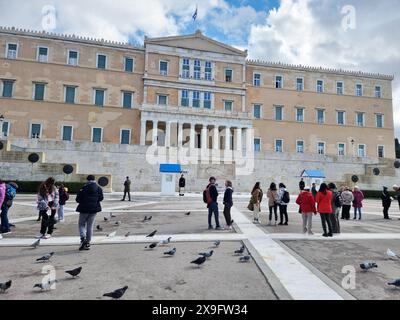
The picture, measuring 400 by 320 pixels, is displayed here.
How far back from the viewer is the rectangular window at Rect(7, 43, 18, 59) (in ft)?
124

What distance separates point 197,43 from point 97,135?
810 inches

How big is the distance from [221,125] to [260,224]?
29.3m

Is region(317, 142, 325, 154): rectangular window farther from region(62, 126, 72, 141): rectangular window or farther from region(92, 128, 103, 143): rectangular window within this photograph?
region(62, 126, 72, 141): rectangular window

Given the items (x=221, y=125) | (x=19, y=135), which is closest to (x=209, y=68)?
(x=221, y=125)

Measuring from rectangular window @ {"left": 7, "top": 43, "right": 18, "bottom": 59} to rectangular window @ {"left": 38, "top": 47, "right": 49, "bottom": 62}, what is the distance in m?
2.91

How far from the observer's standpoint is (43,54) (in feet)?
127

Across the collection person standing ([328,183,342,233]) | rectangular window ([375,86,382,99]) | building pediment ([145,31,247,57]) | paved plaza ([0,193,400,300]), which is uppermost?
building pediment ([145,31,247,57])

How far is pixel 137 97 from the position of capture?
4088cm

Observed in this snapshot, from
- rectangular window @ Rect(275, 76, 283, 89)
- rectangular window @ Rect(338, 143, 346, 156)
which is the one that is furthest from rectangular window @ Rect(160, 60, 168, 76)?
rectangular window @ Rect(338, 143, 346, 156)

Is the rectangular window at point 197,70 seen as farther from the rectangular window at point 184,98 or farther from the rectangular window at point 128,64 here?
the rectangular window at point 128,64

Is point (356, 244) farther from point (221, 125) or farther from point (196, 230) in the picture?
point (221, 125)

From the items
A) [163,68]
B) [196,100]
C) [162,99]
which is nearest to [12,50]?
[163,68]

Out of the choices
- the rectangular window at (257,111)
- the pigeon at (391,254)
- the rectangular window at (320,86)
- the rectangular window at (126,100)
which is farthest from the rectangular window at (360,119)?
the pigeon at (391,254)

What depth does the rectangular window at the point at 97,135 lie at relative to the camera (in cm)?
3947
